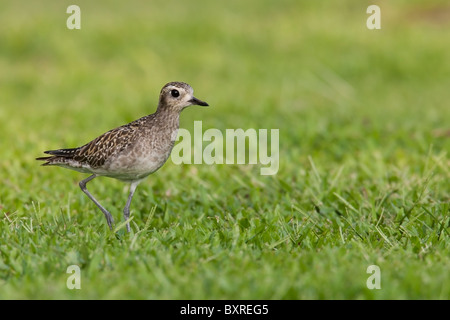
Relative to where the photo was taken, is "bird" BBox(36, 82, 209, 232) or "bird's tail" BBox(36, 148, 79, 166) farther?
"bird's tail" BBox(36, 148, 79, 166)

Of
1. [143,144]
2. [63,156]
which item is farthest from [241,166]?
[143,144]

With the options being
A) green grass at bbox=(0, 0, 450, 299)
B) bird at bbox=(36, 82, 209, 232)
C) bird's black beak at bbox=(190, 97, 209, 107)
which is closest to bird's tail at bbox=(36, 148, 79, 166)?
bird at bbox=(36, 82, 209, 232)

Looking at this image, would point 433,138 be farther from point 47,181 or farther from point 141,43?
point 141,43

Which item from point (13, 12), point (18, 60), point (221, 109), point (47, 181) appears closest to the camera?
point (47, 181)

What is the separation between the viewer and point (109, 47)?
13.9 meters

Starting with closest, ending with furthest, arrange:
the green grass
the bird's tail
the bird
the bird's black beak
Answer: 1. the green grass
2. the bird's black beak
3. the bird
4. the bird's tail

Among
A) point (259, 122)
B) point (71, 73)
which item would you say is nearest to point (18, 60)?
point (71, 73)

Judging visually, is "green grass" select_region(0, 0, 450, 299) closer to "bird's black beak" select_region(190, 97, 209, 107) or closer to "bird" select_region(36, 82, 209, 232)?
"bird" select_region(36, 82, 209, 232)

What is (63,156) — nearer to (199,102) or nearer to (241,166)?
(199,102)

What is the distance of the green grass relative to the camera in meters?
4.12

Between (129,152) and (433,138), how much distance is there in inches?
185

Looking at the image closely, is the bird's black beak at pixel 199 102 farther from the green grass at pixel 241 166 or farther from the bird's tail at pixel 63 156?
the bird's tail at pixel 63 156

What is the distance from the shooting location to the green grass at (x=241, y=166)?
4125mm

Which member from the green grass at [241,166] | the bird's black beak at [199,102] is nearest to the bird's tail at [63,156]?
the green grass at [241,166]
